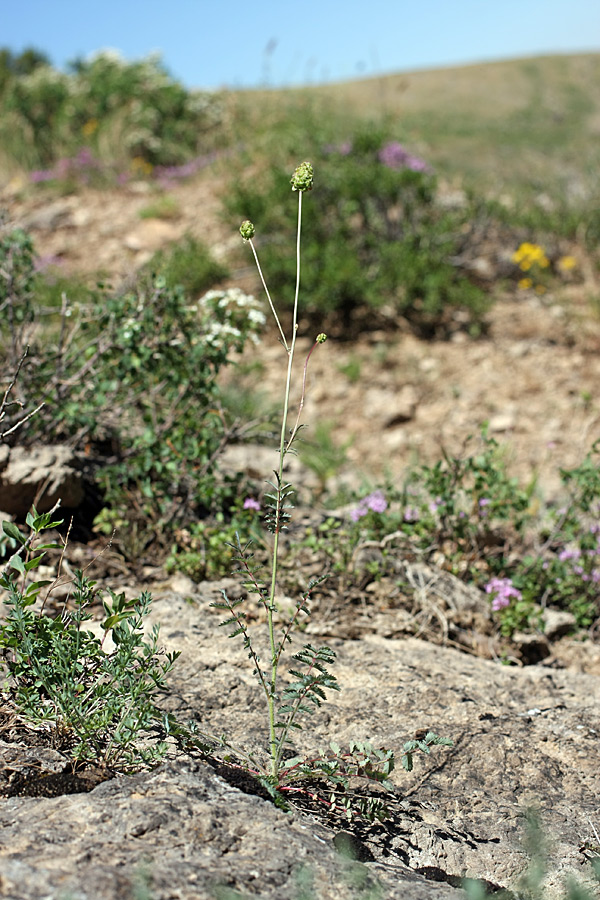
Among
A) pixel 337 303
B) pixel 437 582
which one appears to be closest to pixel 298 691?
pixel 437 582

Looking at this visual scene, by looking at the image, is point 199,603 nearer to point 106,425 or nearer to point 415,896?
point 106,425

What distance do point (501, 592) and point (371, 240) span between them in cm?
395

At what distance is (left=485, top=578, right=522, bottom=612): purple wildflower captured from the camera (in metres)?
2.94

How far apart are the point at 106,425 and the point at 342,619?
1.42 metres

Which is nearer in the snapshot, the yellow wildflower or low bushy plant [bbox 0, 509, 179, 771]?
low bushy plant [bbox 0, 509, 179, 771]

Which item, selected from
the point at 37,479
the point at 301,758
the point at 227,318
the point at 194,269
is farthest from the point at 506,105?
the point at 301,758

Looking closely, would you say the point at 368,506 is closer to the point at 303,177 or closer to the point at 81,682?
the point at 81,682

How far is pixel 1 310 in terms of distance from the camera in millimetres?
3568

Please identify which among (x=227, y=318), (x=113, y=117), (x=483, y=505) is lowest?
(x=483, y=505)

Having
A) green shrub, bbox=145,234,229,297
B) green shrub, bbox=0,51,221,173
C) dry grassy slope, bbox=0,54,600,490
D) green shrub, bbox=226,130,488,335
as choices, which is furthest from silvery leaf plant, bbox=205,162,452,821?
green shrub, bbox=0,51,221,173

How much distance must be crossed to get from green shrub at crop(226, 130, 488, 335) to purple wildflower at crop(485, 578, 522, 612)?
10.4 feet

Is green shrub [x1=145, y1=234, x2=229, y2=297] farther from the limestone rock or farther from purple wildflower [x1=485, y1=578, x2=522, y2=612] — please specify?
purple wildflower [x1=485, y1=578, x2=522, y2=612]

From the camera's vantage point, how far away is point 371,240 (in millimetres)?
6195

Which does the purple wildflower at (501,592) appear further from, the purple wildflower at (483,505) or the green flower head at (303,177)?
the green flower head at (303,177)
